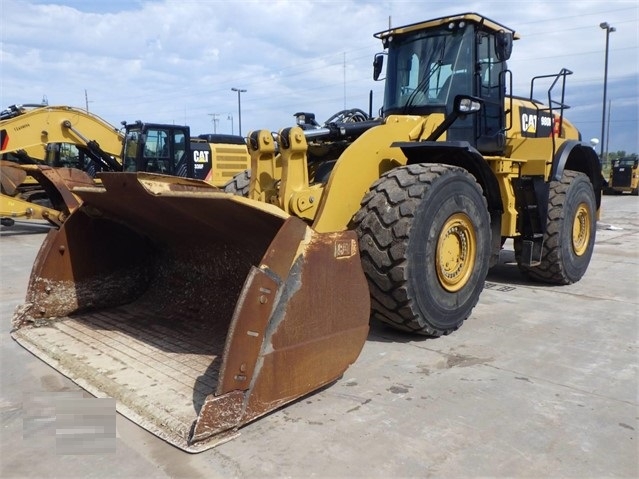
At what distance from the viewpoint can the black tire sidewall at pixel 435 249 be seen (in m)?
3.94

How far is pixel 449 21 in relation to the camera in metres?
5.17

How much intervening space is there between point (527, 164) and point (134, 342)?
4.32 meters

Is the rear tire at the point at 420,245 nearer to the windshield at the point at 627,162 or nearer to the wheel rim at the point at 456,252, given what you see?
the wheel rim at the point at 456,252

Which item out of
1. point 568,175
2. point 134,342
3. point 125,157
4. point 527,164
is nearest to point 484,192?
point 527,164

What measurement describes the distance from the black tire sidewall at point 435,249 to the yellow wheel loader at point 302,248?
0.05 ft

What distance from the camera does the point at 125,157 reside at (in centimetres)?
1361

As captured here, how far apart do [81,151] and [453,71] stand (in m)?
11.5

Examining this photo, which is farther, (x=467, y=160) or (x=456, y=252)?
(x=467, y=160)

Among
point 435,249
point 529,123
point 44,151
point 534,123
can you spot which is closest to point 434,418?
point 435,249

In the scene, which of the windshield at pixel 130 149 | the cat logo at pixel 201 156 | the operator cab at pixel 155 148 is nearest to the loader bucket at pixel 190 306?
the operator cab at pixel 155 148

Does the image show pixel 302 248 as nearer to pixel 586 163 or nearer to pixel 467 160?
pixel 467 160

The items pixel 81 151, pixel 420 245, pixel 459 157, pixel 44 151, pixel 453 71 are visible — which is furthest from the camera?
pixel 44 151

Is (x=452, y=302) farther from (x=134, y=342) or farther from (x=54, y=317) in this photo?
(x=54, y=317)

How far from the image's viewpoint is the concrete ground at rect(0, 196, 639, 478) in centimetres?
256
